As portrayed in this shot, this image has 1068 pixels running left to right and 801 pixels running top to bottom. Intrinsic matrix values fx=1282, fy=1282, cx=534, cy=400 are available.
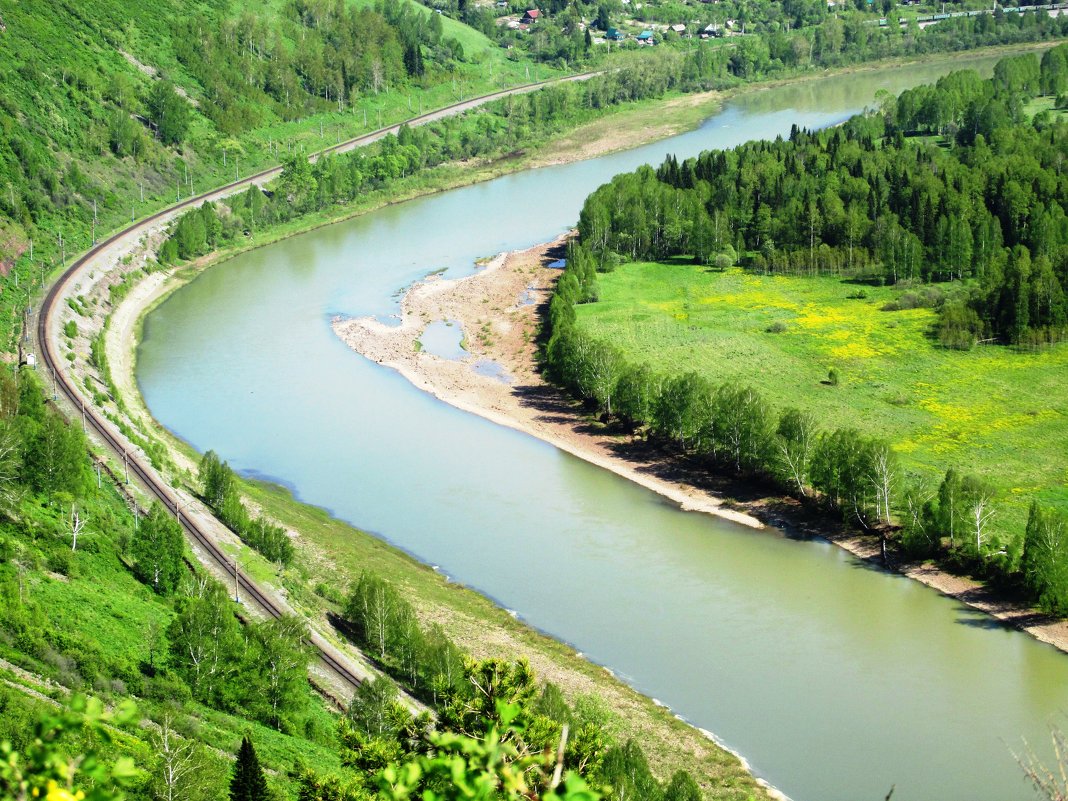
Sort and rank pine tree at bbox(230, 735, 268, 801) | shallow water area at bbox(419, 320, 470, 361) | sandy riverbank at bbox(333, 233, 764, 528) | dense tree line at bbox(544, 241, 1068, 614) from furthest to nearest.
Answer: shallow water area at bbox(419, 320, 470, 361) < sandy riverbank at bbox(333, 233, 764, 528) < dense tree line at bbox(544, 241, 1068, 614) < pine tree at bbox(230, 735, 268, 801)

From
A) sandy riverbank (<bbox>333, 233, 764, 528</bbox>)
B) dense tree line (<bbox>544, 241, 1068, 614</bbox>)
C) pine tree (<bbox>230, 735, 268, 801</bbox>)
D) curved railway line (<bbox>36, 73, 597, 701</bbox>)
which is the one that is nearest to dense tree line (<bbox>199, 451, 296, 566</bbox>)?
curved railway line (<bbox>36, 73, 597, 701</bbox>)

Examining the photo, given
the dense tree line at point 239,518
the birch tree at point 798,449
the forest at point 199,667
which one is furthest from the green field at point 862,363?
the dense tree line at point 239,518

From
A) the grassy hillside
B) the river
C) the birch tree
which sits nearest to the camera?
the river

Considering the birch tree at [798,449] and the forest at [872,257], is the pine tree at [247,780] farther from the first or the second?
the birch tree at [798,449]

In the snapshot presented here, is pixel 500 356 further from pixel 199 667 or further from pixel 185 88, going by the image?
pixel 185 88

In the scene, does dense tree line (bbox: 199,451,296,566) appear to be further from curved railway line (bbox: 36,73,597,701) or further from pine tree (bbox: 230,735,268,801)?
pine tree (bbox: 230,735,268,801)

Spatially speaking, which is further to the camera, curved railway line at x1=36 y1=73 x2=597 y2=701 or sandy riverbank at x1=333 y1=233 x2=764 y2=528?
sandy riverbank at x1=333 y1=233 x2=764 y2=528
